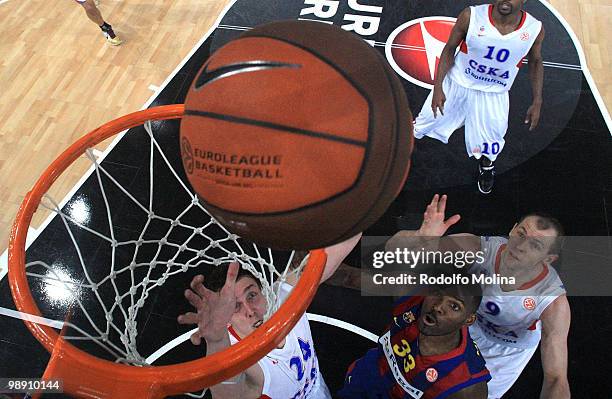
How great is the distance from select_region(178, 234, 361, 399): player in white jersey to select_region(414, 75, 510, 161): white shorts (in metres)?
1.45

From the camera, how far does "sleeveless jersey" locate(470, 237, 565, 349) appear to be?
2420mm

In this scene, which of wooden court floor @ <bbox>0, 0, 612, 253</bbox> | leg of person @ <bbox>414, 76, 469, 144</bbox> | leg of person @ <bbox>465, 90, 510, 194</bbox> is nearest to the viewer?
leg of person @ <bbox>465, 90, 510, 194</bbox>

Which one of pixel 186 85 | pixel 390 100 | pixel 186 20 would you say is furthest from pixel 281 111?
pixel 186 20

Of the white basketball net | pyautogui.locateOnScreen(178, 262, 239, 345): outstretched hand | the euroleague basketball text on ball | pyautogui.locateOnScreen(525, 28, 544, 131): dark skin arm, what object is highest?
the euroleague basketball text on ball

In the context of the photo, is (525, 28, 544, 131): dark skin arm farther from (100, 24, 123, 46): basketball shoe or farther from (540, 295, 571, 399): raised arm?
(100, 24, 123, 46): basketball shoe

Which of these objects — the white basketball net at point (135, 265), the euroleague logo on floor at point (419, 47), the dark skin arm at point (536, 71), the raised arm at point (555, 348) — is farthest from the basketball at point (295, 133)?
the euroleague logo on floor at point (419, 47)

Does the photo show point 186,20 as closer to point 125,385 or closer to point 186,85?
point 186,85

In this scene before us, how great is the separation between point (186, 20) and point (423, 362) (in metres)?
3.68

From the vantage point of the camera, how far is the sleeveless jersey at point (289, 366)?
201 centimetres

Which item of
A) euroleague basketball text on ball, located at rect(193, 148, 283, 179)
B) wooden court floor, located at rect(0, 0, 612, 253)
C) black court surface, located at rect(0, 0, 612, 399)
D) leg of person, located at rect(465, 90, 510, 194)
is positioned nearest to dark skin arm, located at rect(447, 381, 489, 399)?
black court surface, located at rect(0, 0, 612, 399)

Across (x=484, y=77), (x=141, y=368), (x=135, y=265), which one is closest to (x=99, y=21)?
(x=135, y=265)

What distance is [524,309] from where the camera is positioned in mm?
2449

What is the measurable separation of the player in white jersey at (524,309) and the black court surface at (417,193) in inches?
10.6

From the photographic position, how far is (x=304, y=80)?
109cm
